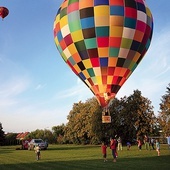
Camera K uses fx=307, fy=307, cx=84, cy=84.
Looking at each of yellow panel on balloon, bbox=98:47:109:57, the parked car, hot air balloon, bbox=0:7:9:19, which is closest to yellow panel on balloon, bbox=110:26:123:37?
yellow panel on balloon, bbox=98:47:109:57

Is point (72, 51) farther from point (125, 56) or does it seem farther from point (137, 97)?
point (137, 97)

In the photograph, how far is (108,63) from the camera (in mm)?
20469

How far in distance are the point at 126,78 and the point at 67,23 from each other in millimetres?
5580

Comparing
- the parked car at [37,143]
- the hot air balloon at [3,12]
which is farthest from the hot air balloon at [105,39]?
the parked car at [37,143]

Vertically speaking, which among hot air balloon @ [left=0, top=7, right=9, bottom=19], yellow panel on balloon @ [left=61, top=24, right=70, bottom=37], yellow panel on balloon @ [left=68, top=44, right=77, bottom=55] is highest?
hot air balloon @ [left=0, top=7, right=9, bottom=19]

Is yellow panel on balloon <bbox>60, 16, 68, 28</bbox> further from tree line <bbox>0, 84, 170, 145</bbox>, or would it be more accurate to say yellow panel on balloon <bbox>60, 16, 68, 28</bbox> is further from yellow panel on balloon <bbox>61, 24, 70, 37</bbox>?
tree line <bbox>0, 84, 170, 145</bbox>

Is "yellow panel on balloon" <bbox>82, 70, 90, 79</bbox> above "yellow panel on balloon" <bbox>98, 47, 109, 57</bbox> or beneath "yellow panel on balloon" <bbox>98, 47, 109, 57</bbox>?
beneath

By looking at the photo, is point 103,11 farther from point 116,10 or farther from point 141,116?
point 141,116

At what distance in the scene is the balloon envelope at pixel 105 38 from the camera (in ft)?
65.8

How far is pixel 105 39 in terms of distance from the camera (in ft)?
66.3

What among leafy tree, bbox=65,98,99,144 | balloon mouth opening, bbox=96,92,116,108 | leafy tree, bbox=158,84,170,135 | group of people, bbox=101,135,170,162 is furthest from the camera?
leafy tree, bbox=65,98,99,144

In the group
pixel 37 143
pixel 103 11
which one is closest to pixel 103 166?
pixel 103 11

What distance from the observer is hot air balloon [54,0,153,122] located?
2006cm

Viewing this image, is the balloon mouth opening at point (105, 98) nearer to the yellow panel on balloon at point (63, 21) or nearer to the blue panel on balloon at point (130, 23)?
the blue panel on balloon at point (130, 23)
